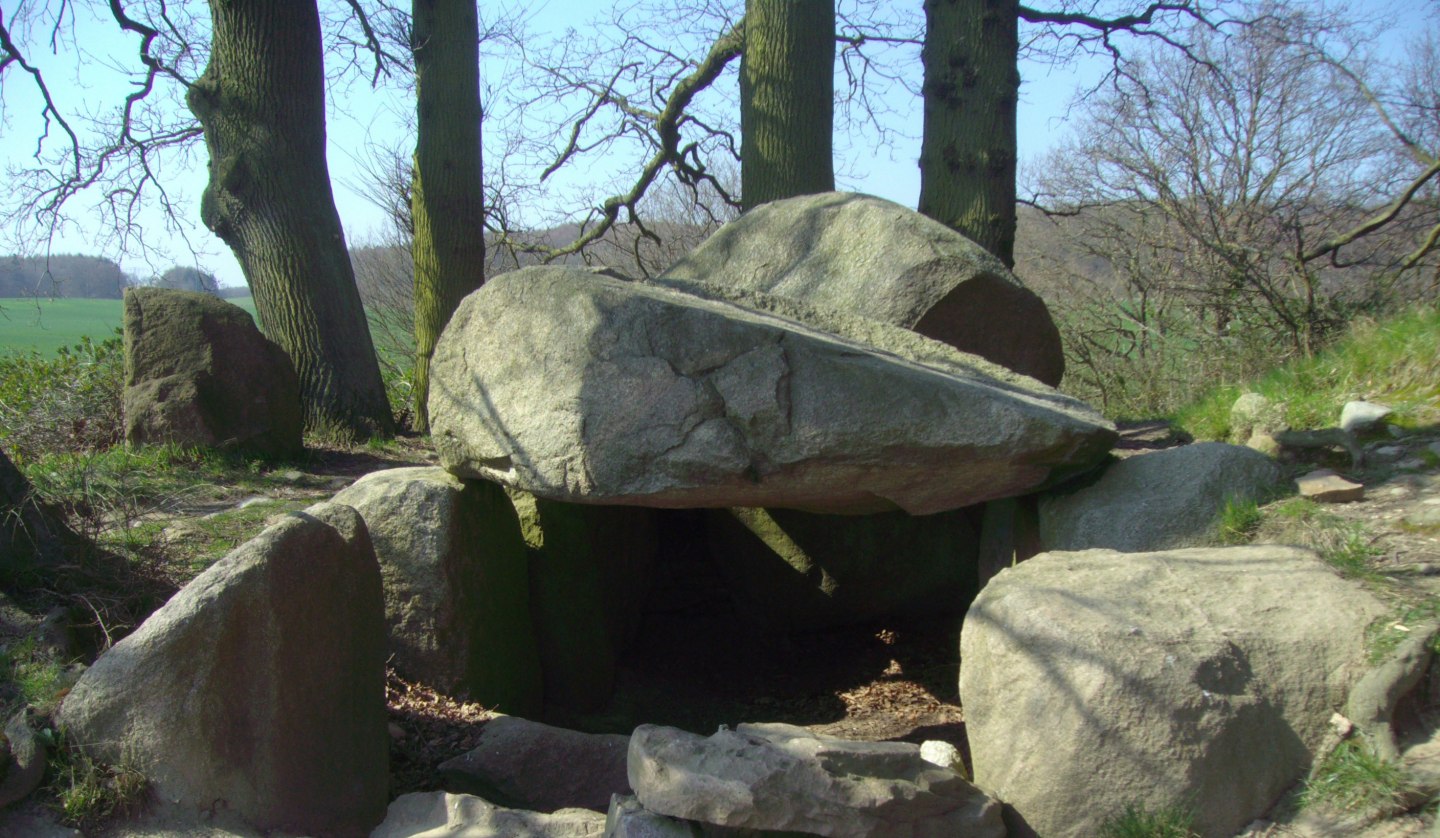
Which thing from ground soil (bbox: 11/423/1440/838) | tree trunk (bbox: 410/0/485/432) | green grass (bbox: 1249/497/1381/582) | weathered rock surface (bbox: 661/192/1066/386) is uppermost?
tree trunk (bbox: 410/0/485/432)

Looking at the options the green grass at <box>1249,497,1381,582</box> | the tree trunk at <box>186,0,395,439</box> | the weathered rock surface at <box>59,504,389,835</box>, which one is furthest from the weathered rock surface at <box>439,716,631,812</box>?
the tree trunk at <box>186,0,395,439</box>

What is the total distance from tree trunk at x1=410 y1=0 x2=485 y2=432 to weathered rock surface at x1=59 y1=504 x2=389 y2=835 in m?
Answer: 4.89

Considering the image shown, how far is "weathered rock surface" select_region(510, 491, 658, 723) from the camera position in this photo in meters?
4.97

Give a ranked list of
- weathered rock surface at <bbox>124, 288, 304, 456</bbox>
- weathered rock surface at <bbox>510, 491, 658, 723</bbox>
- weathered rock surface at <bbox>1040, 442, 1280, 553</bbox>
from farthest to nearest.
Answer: weathered rock surface at <bbox>124, 288, 304, 456</bbox>, weathered rock surface at <bbox>510, 491, 658, 723</bbox>, weathered rock surface at <bbox>1040, 442, 1280, 553</bbox>

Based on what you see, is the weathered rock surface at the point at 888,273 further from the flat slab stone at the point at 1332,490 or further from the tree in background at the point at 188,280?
the tree in background at the point at 188,280

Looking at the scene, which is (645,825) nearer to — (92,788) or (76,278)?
(92,788)

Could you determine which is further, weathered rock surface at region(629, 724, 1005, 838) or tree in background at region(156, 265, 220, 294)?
tree in background at region(156, 265, 220, 294)

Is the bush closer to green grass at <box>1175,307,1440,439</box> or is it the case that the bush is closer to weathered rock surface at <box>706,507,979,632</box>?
weathered rock surface at <box>706,507,979,632</box>

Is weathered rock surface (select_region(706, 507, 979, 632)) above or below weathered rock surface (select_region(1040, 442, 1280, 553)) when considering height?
below

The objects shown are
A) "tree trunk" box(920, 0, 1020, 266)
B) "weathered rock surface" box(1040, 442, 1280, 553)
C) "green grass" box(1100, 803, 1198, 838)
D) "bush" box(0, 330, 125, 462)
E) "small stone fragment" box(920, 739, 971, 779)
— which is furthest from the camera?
"tree trunk" box(920, 0, 1020, 266)

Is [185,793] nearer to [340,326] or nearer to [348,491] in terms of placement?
[348,491]

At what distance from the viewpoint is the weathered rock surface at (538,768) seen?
12.8ft

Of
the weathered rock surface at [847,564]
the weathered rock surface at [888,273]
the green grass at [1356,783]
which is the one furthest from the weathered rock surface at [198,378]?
the green grass at [1356,783]

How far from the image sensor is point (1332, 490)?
12.4 ft
